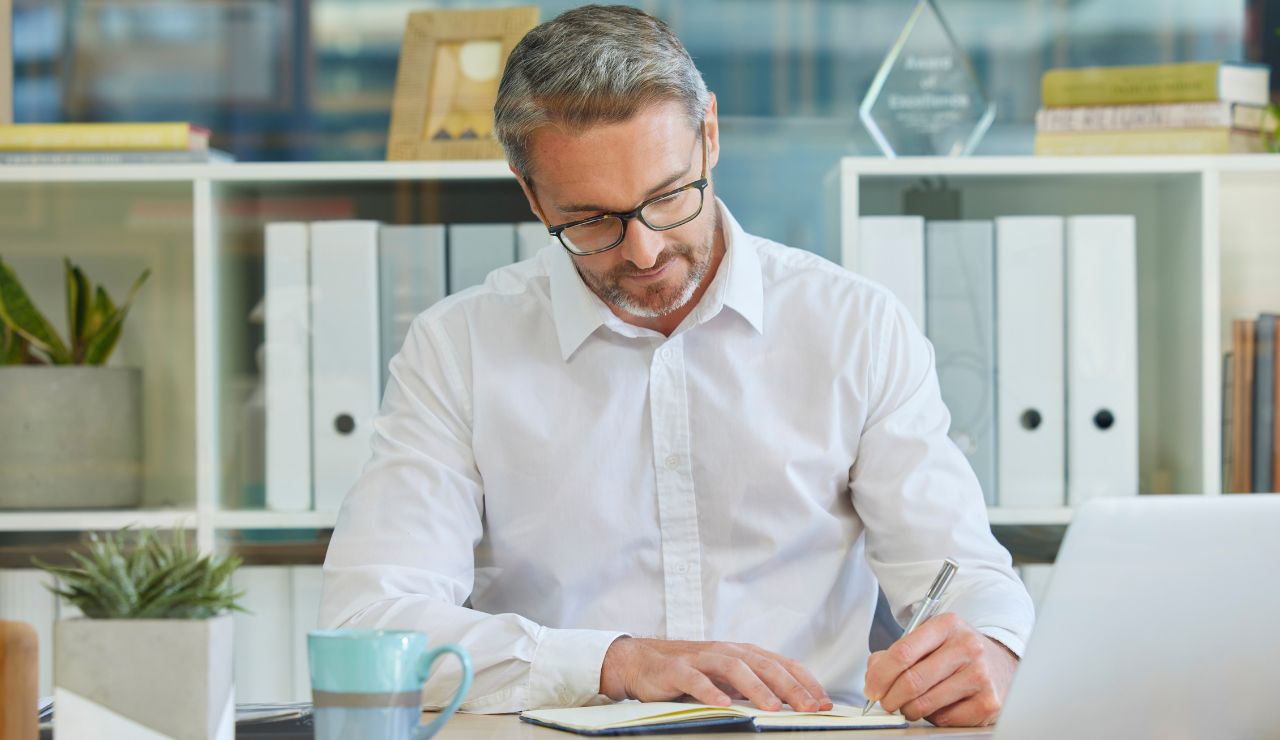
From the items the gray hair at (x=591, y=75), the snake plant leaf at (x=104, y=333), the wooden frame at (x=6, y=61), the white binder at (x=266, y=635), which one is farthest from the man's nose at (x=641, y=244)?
the wooden frame at (x=6, y=61)

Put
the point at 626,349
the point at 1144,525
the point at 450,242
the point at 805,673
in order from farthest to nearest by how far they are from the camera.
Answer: the point at 450,242
the point at 626,349
the point at 805,673
the point at 1144,525

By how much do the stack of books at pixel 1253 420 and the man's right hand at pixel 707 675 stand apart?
1.17 metres

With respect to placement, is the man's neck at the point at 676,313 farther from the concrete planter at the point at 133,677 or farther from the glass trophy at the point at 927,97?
the concrete planter at the point at 133,677

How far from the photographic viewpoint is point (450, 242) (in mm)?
2055

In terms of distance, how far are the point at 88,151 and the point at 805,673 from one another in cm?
152

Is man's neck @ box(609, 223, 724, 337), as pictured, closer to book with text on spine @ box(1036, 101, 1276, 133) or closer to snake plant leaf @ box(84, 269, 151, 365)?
book with text on spine @ box(1036, 101, 1276, 133)

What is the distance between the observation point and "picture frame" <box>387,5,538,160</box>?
6.85ft

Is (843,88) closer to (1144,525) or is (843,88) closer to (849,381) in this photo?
(849,381)

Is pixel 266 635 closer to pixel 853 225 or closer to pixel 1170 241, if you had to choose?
pixel 853 225

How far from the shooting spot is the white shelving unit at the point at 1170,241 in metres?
2.01

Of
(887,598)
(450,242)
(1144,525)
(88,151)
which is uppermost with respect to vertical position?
(88,151)

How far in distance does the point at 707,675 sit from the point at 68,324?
1.46 m

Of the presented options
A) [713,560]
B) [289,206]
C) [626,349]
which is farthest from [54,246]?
[713,560]

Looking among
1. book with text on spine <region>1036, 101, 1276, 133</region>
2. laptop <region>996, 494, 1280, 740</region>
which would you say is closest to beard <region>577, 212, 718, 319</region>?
laptop <region>996, 494, 1280, 740</region>
